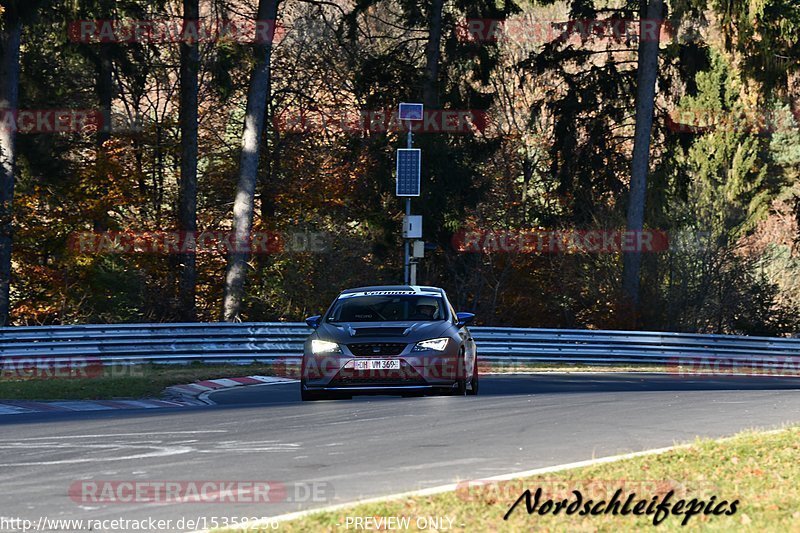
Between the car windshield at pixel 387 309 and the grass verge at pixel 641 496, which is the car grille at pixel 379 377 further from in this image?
the grass verge at pixel 641 496

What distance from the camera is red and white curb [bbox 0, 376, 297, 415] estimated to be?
17.5 meters

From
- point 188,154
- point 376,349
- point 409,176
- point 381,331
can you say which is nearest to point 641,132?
point 409,176

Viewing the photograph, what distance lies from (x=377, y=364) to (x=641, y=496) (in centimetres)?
770

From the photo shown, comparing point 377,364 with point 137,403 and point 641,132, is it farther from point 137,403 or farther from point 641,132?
point 641,132

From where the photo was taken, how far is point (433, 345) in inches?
653

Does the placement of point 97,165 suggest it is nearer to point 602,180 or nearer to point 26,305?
point 26,305

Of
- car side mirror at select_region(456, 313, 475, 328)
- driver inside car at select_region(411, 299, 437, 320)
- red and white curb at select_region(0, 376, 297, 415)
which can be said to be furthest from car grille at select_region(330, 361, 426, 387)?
red and white curb at select_region(0, 376, 297, 415)

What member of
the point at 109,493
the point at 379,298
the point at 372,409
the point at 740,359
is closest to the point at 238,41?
the point at 740,359

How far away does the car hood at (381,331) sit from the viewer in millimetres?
16500

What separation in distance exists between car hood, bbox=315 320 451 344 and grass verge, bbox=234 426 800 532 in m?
5.74

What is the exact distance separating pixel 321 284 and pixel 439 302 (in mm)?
21773

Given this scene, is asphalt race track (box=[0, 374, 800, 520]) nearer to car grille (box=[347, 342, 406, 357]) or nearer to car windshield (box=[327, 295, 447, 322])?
car grille (box=[347, 342, 406, 357])

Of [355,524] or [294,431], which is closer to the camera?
[355,524]

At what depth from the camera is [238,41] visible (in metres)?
34.4
